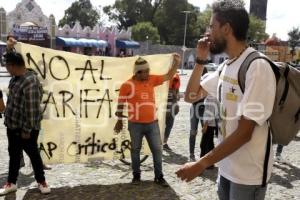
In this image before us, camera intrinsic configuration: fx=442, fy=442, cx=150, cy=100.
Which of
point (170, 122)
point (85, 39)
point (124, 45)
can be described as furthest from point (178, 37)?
point (170, 122)

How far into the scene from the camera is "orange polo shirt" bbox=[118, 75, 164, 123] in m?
5.73

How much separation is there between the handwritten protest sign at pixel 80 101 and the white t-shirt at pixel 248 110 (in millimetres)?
3686

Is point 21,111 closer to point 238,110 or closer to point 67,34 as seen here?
point 238,110

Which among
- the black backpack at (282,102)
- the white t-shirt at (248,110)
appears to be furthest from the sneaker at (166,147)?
the black backpack at (282,102)

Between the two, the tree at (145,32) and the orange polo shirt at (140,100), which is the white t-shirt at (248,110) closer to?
the orange polo shirt at (140,100)

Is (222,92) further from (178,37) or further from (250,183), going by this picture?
(178,37)

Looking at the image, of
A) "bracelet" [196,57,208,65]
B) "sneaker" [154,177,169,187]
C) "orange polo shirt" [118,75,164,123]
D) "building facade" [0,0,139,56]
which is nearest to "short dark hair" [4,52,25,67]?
"orange polo shirt" [118,75,164,123]

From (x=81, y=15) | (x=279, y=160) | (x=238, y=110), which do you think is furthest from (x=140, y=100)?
(x=81, y=15)

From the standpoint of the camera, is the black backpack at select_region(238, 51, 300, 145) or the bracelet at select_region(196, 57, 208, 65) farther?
the bracelet at select_region(196, 57, 208, 65)

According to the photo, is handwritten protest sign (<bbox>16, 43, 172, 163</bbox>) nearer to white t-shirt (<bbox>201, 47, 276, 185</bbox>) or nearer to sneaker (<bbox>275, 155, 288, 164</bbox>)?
sneaker (<bbox>275, 155, 288, 164</bbox>)

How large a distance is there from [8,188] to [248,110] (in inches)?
149

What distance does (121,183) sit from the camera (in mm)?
5926

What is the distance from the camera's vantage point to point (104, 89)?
639 centimetres

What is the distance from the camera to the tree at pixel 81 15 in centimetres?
9053
